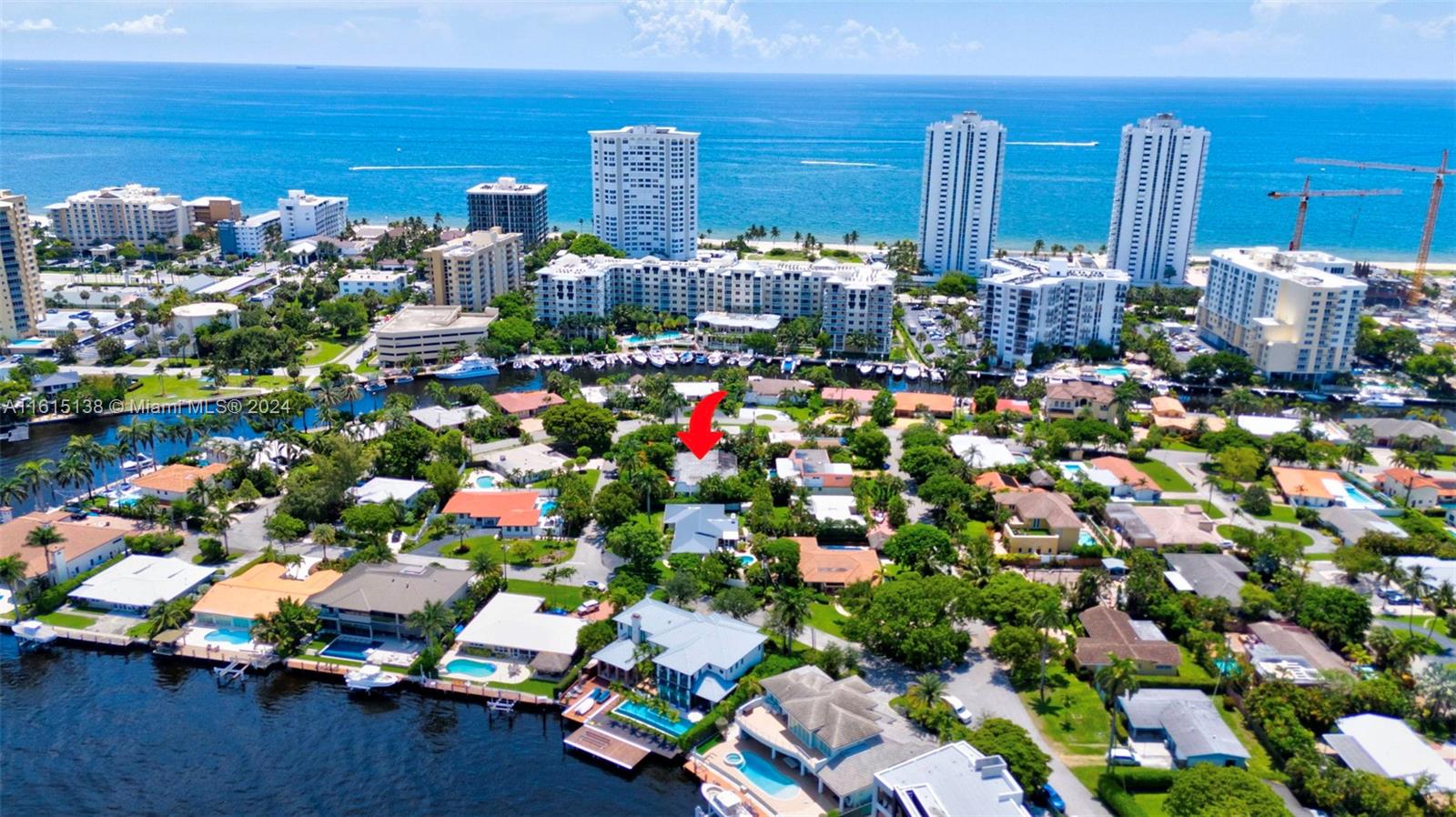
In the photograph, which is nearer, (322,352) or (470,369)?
(470,369)

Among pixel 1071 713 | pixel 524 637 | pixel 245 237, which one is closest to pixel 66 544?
pixel 524 637

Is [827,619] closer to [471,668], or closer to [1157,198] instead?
[471,668]

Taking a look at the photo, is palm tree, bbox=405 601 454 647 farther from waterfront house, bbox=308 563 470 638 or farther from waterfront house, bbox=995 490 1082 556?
waterfront house, bbox=995 490 1082 556

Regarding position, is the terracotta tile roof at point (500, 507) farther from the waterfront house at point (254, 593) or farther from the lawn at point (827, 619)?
the lawn at point (827, 619)

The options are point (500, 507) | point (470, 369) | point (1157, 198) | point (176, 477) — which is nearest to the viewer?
point (500, 507)

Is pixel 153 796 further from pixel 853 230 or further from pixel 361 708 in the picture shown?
pixel 853 230

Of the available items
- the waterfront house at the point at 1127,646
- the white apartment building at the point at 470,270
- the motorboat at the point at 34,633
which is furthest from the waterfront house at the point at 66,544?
the waterfront house at the point at 1127,646
